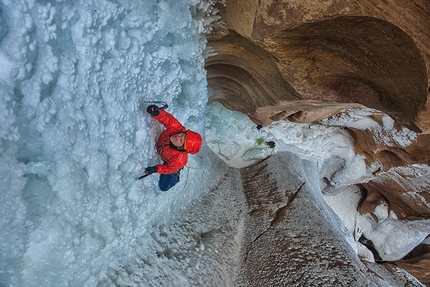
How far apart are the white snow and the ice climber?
10 centimetres

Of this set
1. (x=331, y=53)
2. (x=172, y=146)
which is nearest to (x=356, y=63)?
(x=331, y=53)

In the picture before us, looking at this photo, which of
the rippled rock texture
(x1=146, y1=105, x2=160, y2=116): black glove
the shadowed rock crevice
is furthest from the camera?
(x1=146, y1=105, x2=160, y2=116): black glove

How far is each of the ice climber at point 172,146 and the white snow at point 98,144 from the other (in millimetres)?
98

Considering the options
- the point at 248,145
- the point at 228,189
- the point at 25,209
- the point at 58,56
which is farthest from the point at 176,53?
the point at 248,145

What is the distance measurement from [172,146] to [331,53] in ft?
4.91

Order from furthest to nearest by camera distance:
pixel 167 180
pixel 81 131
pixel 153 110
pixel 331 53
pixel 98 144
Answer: pixel 167 180 → pixel 331 53 → pixel 153 110 → pixel 98 144 → pixel 81 131

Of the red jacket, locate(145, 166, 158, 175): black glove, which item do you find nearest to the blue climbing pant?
the red jacket

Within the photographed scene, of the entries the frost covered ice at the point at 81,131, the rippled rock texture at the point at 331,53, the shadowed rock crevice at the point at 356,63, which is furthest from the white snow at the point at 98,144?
the shadowed rock crevice at the point at 356,63

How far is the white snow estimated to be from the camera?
57.0 inches

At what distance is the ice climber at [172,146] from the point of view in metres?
2.47

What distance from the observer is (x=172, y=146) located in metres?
2.51

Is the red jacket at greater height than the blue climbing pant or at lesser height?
greater

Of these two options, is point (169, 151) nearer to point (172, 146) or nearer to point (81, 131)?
point (172, 146)

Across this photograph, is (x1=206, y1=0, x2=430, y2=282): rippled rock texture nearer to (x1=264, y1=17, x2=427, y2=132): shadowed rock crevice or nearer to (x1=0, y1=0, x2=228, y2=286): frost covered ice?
(x1=264, y1=17, x2=427, y2=132): shadowed rock crevice
